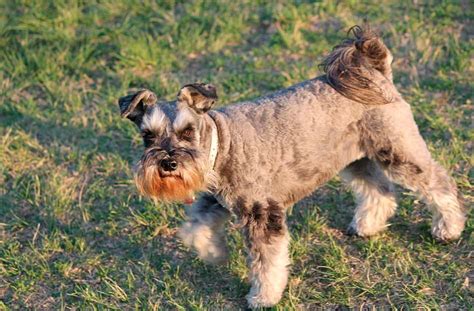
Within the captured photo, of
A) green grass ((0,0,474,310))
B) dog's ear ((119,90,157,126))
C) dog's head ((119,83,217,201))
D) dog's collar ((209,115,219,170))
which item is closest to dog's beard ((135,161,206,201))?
dog's head ((119,83,217,201))

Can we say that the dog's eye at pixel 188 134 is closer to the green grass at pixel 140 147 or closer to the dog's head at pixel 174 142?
the dog's head at pixel 174 142

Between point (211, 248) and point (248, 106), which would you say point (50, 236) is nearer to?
point (211, 248)

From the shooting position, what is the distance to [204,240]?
5523 millimetres

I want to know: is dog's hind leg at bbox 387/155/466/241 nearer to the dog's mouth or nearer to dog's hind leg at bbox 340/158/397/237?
dog's hind leg at bbox 340/158/397/237

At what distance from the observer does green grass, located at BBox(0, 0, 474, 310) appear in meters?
5.56

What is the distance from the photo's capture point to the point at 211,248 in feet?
18.3

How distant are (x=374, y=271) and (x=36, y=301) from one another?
259cm

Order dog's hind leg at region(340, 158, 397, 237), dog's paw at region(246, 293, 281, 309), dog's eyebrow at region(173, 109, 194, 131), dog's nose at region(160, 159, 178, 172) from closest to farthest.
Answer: dog's nose at region(160, 159, 178, 172)
dog's eyebrow at region(173, 109, 194, 131)
dog's paw at region(246, 293, 281, 309)
dog's hind leg at region(340, 158, 397, 237)

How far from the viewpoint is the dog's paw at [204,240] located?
5516mm

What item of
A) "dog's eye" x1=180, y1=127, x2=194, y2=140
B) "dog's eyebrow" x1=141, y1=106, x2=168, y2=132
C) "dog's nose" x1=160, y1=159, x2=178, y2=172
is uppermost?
"dog's eyebrow" x1=141, y1=106, x2=168, y2=132

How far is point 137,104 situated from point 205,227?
1.06 m

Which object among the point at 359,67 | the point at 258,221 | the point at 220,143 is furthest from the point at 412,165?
the point at 220,143

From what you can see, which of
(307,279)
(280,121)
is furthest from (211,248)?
(280,121)

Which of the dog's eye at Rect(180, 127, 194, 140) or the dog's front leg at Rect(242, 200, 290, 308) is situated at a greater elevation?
the dog's eye at Rect(180, 127, 194, 140)
